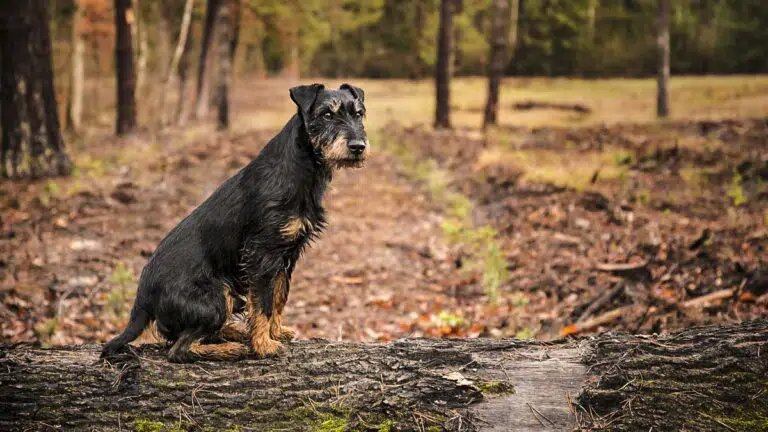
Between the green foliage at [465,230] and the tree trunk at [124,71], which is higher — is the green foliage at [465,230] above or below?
below

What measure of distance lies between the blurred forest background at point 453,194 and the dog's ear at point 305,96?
715 millimetres

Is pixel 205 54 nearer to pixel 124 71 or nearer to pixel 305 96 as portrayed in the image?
pixel 124 71

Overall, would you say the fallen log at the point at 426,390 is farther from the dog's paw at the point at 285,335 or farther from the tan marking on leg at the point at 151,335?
the dog's paw at the point at 285,335

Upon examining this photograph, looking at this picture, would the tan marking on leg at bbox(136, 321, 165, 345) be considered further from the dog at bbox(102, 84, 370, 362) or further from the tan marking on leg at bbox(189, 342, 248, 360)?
the tan marking on leg at bbox(189, 342, 248, 360)

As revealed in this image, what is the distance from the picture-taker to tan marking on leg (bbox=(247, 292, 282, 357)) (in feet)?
13.6

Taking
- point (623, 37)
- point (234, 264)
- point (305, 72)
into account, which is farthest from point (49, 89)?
point (305, 72)

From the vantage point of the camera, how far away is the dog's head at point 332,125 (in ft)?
14.6

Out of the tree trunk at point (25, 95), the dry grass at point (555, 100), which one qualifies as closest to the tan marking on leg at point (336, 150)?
the tree trunk at point (25, 95)

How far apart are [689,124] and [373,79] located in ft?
91.3

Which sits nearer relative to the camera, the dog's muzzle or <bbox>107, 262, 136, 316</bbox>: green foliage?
the dog's muzzle

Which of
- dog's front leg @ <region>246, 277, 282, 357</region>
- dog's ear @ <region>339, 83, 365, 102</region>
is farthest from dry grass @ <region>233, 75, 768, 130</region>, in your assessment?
dog's front leg @ <region>246, 277, 282, 357</region>

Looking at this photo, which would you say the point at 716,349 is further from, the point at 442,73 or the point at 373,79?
the point at 373,79

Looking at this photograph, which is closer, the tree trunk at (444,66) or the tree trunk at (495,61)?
the tree trunk at (495,61)

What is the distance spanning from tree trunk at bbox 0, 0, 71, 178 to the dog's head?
11.5m
